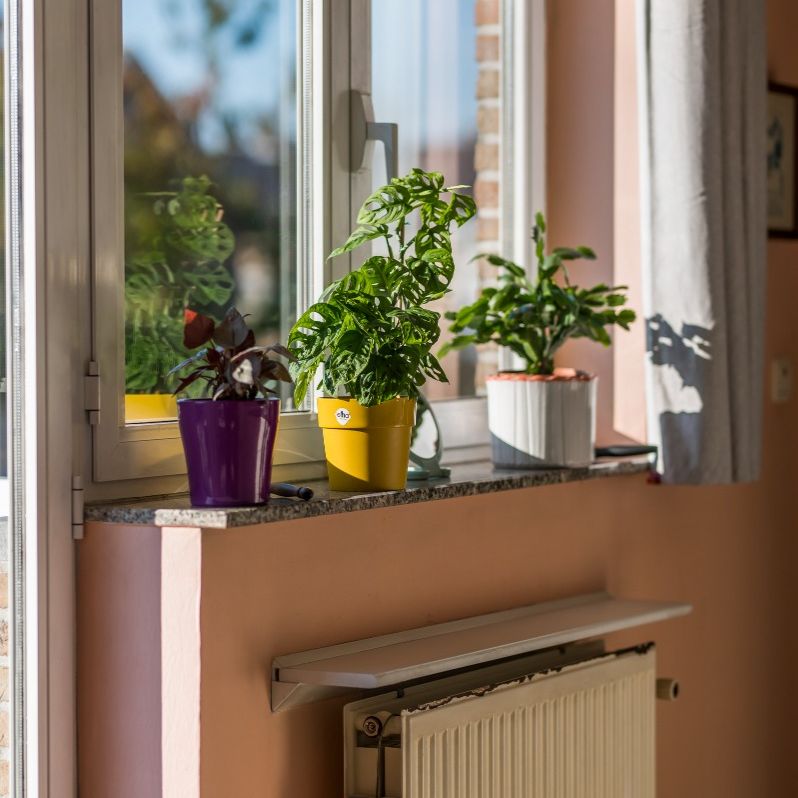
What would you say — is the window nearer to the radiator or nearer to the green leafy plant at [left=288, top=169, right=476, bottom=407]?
the green leafy plant at [left=288, top=169, right=476, bottom=407]

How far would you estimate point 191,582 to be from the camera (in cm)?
168

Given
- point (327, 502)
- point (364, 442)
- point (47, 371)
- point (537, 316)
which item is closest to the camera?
point (47, 371)

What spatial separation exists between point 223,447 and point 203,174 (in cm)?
46

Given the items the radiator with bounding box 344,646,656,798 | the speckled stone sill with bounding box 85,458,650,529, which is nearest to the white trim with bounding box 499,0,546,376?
the speckled stone sill with bounding box 85,458,650,529

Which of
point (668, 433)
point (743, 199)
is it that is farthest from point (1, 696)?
point (743, 199)

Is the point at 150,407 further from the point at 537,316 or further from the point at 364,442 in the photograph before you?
the point at 537,316

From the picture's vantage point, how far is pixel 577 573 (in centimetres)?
243

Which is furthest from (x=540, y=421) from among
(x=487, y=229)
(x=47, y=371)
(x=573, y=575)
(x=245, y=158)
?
(x=47, y=371)

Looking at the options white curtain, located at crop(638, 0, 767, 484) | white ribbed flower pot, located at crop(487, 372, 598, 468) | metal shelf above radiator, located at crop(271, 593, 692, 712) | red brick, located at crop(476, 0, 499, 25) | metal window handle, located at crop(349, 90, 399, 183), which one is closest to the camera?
metal shelf above radiator, located at crop(271, 593, 692, 712)

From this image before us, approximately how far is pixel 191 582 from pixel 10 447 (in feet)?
0.91

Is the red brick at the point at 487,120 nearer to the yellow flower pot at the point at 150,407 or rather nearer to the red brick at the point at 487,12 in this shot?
the red brick at the point at 487,12

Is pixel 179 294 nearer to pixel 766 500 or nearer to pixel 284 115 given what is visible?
pixel 284 115

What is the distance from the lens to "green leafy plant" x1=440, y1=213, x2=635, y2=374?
7.66ft

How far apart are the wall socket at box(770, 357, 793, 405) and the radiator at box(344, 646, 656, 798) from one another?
2.57ft
